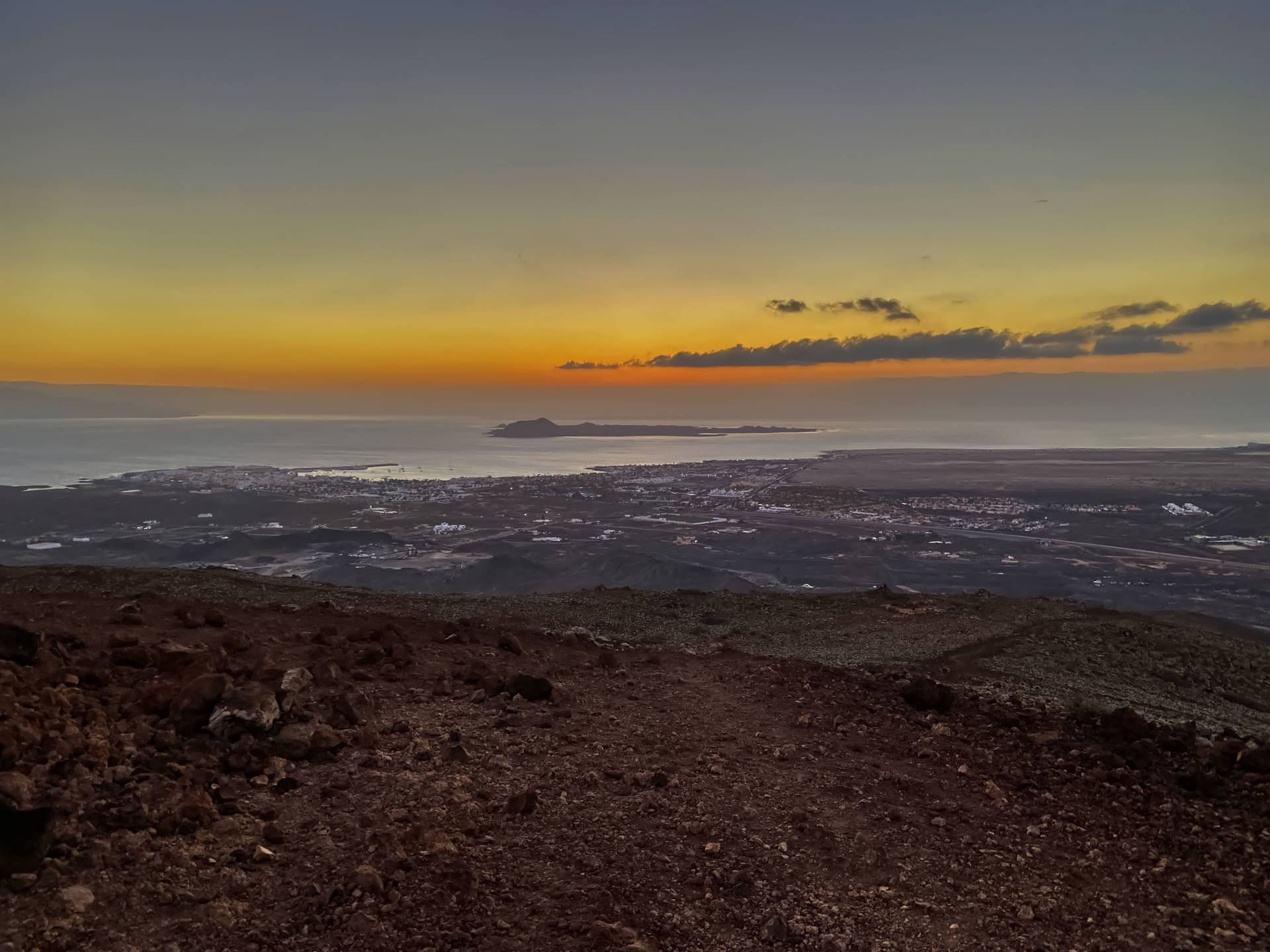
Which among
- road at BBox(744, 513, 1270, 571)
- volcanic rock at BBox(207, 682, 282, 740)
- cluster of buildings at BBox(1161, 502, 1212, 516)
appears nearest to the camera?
volcanic rock at BBox(207, 682, 282, 740)

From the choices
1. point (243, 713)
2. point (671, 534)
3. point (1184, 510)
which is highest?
point (243, 713)

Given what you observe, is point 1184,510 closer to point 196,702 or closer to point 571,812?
point 571,812

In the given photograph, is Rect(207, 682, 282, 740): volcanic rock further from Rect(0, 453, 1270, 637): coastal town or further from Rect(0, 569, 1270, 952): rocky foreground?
Rect(0, 453, 1270, 637): coastal town

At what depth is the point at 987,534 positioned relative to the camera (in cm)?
3803

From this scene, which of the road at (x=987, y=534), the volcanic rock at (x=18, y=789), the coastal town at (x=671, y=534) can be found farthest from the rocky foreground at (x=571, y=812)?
the road at (x=987, y=534)

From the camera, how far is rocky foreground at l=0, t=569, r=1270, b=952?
11.9 ft

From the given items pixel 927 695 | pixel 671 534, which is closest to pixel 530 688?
pixel 927 695

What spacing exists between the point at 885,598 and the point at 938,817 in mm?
9678

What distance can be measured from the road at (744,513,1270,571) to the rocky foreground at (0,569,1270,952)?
98.5ft

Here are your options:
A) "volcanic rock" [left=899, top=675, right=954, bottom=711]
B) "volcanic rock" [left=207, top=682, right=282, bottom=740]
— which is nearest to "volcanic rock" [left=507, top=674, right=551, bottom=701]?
"volcanic rock" [left=207, top=682, right=282, bottom=740]

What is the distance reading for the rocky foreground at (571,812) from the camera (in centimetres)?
362

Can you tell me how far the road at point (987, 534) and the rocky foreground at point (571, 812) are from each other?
30.0 m

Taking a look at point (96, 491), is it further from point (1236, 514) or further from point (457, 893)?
point (1236, 514)

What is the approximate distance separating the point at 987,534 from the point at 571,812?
123ft
